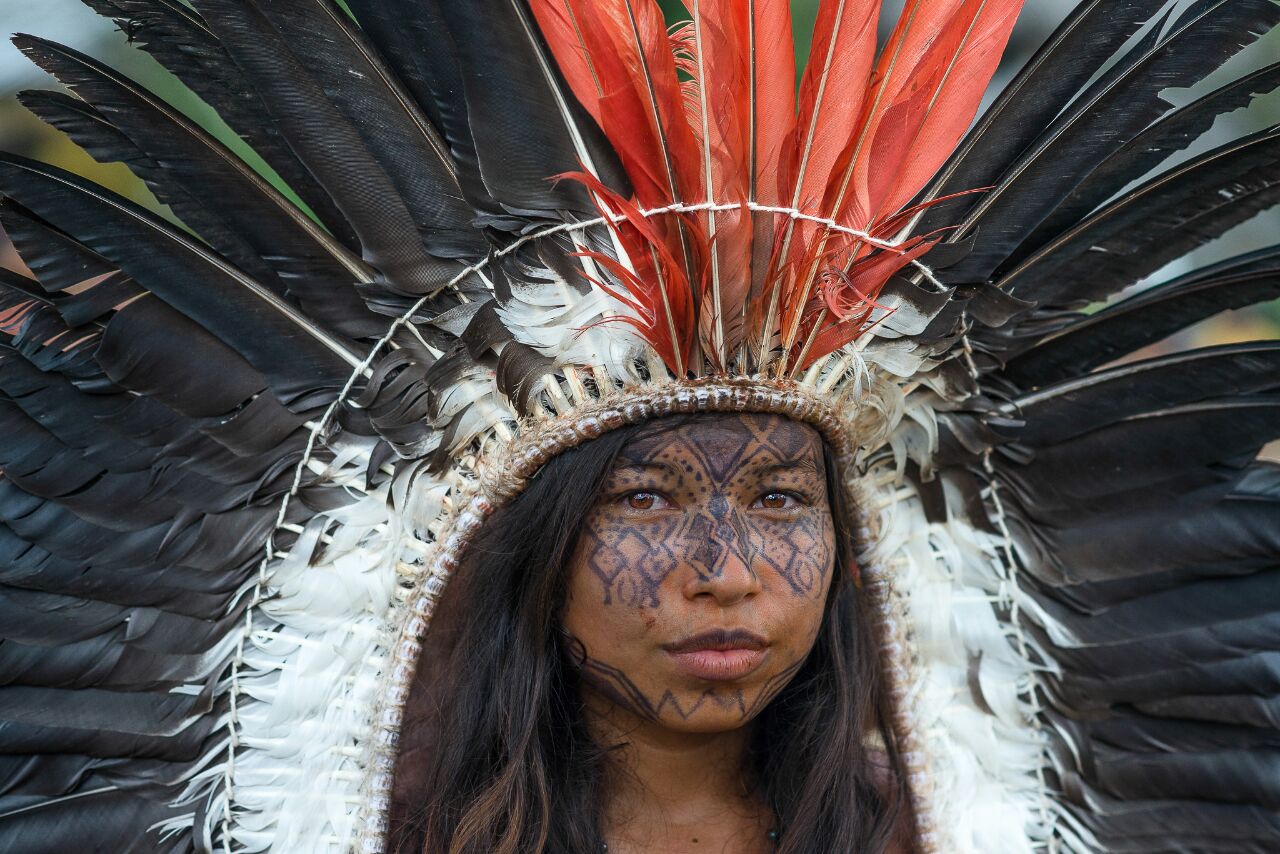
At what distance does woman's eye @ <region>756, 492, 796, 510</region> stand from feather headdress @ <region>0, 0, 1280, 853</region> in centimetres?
15

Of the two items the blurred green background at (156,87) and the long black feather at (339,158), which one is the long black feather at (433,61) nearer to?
the long black feather at (339,158)

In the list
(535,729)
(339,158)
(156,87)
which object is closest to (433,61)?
(339,158)

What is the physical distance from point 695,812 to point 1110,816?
0.86 meters

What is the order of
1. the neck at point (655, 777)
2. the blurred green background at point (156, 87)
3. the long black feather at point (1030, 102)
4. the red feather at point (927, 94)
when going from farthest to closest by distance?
1. the blurred green background at point (156, 87)
2. the long black feather at point (1030, 102)
3. the neck at point (655, 777)
4. the red feather at point (927, 94)

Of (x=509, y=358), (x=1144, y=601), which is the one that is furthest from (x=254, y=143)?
(x=1144, y=601)

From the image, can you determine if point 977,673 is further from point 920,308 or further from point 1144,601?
point 920,308

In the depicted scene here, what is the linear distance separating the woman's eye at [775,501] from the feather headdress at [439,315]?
15 centimetres

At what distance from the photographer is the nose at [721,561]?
1.79 metres

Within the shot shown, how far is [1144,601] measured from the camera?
89.4 inches

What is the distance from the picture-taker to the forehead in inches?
73.0

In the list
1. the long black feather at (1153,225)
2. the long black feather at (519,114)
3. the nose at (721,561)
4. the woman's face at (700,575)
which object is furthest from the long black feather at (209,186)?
the long black feather at (1153,225)

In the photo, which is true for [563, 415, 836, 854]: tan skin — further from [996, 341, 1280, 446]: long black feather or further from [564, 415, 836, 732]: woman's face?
[996, 341, 1280, 446]: long black feather

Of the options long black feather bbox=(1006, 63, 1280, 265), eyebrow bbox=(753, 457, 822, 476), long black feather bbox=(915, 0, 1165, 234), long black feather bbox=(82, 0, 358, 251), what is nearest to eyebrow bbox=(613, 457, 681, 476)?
eyebrow bbox=(753, 457, 822, 476)

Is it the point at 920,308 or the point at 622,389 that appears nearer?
the point at 622,389
